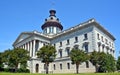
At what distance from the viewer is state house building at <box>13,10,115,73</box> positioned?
55.1m

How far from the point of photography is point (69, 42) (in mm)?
61844

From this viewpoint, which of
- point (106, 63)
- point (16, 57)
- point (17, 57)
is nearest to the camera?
point (106, 63)

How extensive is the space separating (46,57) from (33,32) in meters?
22.2

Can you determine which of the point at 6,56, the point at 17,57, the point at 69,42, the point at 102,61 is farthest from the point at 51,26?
the point at 102,61

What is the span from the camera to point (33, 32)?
66500mm

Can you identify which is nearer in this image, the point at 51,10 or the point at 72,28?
the point at 72,28

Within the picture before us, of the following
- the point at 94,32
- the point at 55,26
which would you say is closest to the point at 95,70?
the point at 94,32

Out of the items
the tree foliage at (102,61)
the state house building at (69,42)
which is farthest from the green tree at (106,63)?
the state house building at (69,42)

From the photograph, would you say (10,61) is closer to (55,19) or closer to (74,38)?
Answer: (74,38)

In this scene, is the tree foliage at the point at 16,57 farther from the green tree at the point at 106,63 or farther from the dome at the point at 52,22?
the dome at the point at 52,22

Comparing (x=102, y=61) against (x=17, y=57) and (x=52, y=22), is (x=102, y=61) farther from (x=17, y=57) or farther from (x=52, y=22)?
(x=52, y=22)

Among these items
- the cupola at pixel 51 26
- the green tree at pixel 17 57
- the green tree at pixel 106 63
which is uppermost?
the cupola at pixel 51 26

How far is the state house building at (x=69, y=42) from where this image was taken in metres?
55.1

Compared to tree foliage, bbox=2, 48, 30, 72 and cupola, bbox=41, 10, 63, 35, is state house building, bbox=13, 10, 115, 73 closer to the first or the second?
cupola, bbox=41, 10, 63, 35
